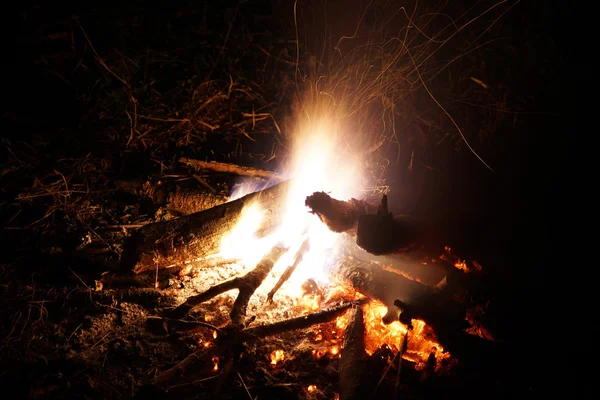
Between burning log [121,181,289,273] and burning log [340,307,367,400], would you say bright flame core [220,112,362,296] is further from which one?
burning log [340,307,367,400]

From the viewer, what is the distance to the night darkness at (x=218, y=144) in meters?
2.26

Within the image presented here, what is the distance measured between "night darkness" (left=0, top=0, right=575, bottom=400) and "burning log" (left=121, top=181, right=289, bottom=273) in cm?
20

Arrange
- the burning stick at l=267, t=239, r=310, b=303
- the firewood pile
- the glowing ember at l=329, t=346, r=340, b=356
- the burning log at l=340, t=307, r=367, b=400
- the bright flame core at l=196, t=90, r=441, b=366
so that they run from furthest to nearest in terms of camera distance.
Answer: the burning stick at l=267, t=239, r=310, b=303, the bright flame core at l=196, t=90, r=441, b=366, the glowing ember at l=329, t=346, r=340, b=356, the firewood pile, the burning log at l=340, t=307, r=367, b=400

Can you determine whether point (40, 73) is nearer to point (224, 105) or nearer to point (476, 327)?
point (224, 105)

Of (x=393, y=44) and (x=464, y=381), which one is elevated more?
(x=393, y=44)

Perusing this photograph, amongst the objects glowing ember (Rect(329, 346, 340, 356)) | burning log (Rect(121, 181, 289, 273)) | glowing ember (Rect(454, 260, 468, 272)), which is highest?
glowing ember (Rect(454, 260, 468, 272))

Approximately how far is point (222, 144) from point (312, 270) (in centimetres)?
216

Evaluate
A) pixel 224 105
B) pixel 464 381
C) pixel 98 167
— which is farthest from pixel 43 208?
pixel 464 381

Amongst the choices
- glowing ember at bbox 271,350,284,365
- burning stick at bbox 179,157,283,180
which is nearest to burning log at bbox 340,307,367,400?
glowing ember at bbox 271,350,284,365

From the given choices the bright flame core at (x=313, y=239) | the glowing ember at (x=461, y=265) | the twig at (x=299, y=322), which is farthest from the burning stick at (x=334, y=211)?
the glowing ember at (x=461, y=265)

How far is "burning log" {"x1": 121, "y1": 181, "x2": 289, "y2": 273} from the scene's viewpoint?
9.16 ft

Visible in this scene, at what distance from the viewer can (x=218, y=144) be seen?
4.32 meters

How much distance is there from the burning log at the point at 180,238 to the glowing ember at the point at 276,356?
1137 millimetres

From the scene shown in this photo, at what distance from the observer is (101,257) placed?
9.84 feet
